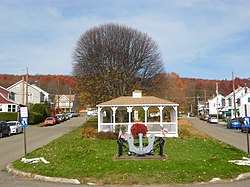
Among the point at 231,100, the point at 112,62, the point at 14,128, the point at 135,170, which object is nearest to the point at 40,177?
the point at 135,170

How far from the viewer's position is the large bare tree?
45.1m

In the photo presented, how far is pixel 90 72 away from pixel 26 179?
34044 millimetres

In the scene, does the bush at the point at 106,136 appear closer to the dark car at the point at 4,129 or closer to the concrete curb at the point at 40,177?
the dark car at the point at 4,129

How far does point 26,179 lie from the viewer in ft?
39.3

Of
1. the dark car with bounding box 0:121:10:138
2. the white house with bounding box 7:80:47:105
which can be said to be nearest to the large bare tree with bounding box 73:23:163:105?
the dark car with bounding box 0:121:10:138

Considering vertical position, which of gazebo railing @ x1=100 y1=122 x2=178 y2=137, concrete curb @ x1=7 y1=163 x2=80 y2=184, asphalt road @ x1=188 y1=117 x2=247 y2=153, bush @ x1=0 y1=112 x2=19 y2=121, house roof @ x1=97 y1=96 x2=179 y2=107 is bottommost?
asphalt road @ x1=188 y1=117 x2=247 y2=153

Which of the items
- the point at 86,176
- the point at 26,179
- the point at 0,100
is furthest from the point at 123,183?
the point at 0,100

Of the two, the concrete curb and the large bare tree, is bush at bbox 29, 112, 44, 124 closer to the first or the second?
the large bare tree

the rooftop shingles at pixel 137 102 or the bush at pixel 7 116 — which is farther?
the bush at pixel 7 116

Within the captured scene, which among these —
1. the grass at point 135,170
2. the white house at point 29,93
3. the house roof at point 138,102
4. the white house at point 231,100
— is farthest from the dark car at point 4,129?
the white house at point 231,100

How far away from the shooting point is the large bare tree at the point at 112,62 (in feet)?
148

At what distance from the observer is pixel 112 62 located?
45531 mm

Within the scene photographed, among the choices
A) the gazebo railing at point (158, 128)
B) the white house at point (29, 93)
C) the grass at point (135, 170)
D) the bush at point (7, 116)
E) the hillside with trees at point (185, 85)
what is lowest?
the grass at point (135, 170)

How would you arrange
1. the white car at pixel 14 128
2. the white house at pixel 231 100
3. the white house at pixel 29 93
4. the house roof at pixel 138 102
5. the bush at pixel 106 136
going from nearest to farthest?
1. the bush at pixel 106 136
2. the house roof at pixel 138 102
3. the white car at pixel 14 128
4. the white house at pixel 29 93
5. the white house at pixel 231 100
